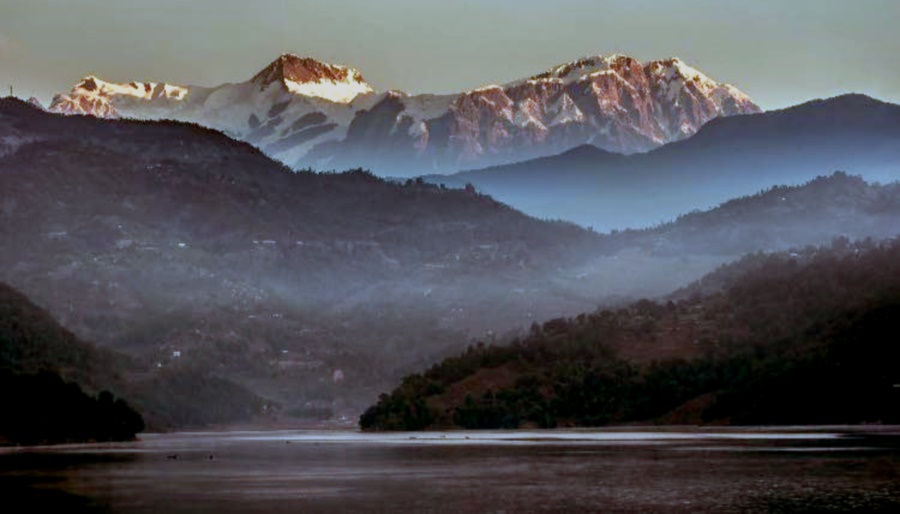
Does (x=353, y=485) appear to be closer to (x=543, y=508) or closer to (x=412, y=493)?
(x=412, y=493)

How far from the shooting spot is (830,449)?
191 m

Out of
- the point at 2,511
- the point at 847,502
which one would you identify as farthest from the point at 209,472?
the point at 847,502

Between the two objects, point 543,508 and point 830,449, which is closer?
point 543,508

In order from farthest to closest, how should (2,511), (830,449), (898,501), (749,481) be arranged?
(830,449) < (749,481) < (2,511) < (898,501)

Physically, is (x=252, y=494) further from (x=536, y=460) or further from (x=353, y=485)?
(x=536, y=460)

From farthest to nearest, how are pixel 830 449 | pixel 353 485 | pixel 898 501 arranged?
pixel 830 449 → pixel 353 485 → pixel 898 501

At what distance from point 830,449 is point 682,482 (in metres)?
48.0

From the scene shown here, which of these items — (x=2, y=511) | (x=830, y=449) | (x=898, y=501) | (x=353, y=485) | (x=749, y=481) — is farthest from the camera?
(x=830, y=449)

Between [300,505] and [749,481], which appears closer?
[300,505]

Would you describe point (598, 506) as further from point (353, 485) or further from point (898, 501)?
point (353, 485)

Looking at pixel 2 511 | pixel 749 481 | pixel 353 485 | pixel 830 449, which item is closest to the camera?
pixel 2 511

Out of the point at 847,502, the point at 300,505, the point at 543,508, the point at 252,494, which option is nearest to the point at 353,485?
the point at 252,494

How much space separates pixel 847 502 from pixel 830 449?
2768 inches

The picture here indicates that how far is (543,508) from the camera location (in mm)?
127250
